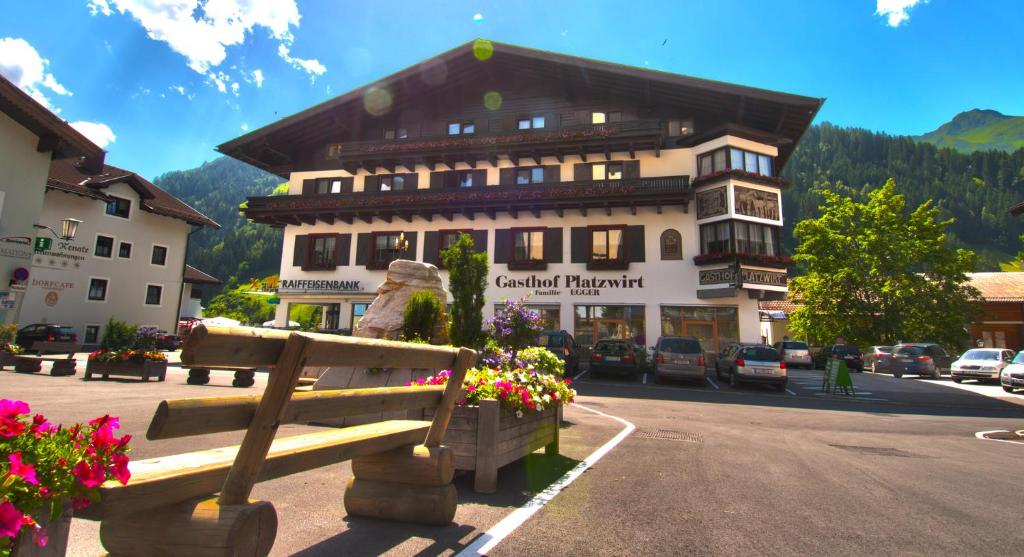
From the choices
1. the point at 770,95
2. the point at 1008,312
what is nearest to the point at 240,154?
the point at 770,95

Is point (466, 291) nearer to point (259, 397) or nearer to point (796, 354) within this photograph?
point (259, 397)

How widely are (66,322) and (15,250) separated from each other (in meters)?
13.2

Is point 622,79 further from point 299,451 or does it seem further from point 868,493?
point 299,451

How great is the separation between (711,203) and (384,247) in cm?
1886

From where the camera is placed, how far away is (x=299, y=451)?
2.46 m

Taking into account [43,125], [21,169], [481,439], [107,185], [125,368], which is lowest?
[125,368]

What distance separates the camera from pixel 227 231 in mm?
113188

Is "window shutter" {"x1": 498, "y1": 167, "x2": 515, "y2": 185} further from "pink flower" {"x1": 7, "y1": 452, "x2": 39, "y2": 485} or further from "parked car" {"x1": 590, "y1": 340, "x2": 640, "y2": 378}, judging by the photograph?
"pink flower" {"x1": 7, "y1": 452, "x2": 39, "y2": 485}

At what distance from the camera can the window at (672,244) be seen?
25970 mm

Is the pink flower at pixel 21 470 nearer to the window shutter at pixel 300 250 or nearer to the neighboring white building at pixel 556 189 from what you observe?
the neighboring white building at pixel 556 189

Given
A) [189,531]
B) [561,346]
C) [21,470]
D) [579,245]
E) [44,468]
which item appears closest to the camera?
[21,470]

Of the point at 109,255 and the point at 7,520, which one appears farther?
the point at 109,255

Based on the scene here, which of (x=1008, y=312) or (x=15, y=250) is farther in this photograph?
(x=1008, y=312)

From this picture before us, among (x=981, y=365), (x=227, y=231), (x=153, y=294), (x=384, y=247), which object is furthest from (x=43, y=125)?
(x=227, y=231)
